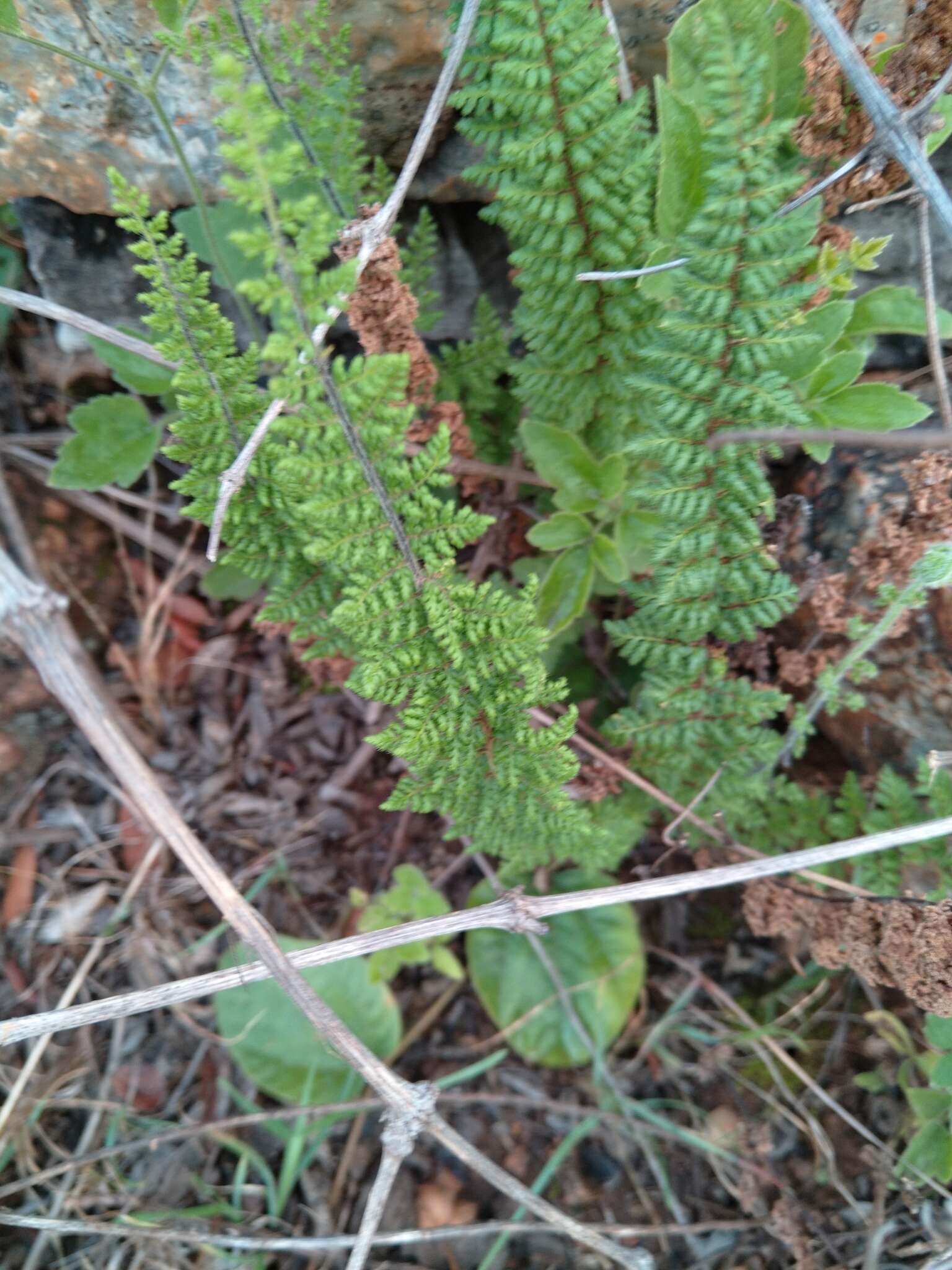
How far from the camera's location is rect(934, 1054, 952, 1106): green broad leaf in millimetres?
1827

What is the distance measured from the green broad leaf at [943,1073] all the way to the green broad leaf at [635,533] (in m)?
1.21

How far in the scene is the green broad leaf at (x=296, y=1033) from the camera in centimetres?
251

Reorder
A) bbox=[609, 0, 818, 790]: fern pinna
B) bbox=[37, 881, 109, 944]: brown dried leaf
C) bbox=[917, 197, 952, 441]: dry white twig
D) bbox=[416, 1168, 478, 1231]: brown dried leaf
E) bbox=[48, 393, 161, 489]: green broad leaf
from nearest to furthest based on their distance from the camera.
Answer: bbox=[609, 0, 818, 790]: fern pinna < bbox=[917, 197, 952, 441]: dry white twig < bbox=[48, 393, 161, 489]: green broad leaf < bbox=[416, 1168, 478, 1231]: brown dried leaf < bbox=[37, 881, 109, 944]: brown dried leaf

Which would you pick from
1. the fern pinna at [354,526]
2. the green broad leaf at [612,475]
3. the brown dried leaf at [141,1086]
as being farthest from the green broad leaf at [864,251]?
the brown dried leaf at [141,1086]

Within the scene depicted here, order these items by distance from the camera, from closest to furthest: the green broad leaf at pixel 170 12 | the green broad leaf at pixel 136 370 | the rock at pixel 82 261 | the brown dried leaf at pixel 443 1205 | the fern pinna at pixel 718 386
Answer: the fern pinna at pixel 718 386
the green broad leaf at pixel 170 12
the green broad leaf at pixel 136 370
the rock at pixel 82 261
the brown dried leaf at pixel 443 1205

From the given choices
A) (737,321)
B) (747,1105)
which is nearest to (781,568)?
(737,321)

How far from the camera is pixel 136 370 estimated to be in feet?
6.88

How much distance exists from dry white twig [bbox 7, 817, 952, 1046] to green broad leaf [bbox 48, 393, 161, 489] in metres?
1.22

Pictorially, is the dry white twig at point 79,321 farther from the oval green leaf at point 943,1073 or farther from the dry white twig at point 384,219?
the oval green leaf at point 943,1073

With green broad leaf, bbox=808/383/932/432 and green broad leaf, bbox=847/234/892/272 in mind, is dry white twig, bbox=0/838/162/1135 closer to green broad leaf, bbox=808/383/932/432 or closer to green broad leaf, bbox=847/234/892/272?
green broad leaf, bbox=808/383/932/432

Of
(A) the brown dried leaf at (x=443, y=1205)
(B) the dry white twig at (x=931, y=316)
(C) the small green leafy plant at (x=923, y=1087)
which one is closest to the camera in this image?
(B) the dry white twig at (x=931, y=316)

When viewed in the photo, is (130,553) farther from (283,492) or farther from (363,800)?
(283,492)

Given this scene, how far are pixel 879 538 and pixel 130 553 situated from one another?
230cm

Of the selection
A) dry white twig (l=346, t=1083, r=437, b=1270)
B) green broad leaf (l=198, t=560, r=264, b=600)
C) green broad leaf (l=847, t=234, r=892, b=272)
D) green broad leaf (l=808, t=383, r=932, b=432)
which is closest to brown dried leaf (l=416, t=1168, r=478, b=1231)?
dry white twig (l=346, t=1083, r=437, b=1270)
